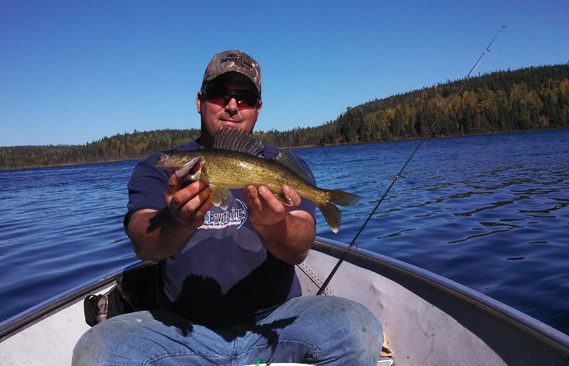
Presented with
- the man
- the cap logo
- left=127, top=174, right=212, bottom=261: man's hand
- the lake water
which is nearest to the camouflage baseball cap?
the cap logo

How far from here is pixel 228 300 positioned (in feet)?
9.58

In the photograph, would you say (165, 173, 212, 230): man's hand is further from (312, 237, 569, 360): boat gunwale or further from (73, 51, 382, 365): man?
(312, 237, 569, 360): boat gunwale

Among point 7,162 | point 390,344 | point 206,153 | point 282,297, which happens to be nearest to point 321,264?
point 390,344

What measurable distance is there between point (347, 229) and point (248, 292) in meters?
8.20

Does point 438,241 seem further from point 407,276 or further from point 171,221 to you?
point 171,221

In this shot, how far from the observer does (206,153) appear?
2.83 metres

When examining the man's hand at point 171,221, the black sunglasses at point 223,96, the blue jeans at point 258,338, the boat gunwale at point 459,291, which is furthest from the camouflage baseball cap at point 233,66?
the boat gunwale at point 459,291

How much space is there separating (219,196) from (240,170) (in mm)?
265

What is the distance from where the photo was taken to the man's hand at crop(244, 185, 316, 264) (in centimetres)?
250

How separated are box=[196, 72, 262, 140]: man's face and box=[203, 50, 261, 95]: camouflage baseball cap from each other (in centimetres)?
4

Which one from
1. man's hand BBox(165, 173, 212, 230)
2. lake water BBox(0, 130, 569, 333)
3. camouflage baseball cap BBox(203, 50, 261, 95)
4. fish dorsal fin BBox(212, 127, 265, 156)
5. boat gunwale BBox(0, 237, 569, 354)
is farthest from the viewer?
lake water BBox(0, 130, 569, 333)

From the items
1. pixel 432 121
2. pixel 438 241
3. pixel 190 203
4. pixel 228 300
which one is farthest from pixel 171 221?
pixel 432 121

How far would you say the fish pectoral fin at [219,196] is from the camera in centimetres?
250

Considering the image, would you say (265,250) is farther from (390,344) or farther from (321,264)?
(321,264)
